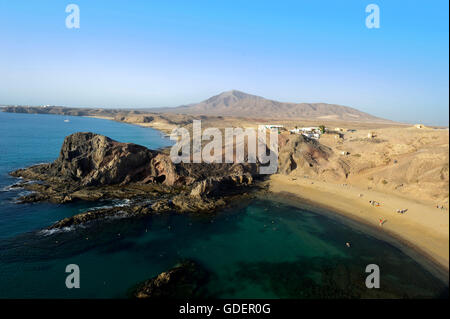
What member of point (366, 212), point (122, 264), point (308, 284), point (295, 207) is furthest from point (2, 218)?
point (366, 212)

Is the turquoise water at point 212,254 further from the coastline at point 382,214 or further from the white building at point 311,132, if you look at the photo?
the white building at point 311,132

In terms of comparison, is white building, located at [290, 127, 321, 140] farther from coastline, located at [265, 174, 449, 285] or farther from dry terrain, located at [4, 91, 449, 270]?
coastline, located at [265, 174, 449, 285]

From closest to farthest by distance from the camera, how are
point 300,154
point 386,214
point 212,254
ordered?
point 386,214 < point 212,254 < point 300,154

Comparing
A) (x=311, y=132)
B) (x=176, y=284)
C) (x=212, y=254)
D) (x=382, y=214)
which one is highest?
(x=311, y=132)

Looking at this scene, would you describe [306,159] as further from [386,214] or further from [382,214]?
[386,214]

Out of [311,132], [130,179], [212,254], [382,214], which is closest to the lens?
[212,254]

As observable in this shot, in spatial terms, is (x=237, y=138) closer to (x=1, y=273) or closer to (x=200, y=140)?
(x=200, y=140)

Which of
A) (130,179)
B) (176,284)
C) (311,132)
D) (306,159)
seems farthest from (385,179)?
(311,132)

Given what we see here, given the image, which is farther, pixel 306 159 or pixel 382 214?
pixel 306 159
